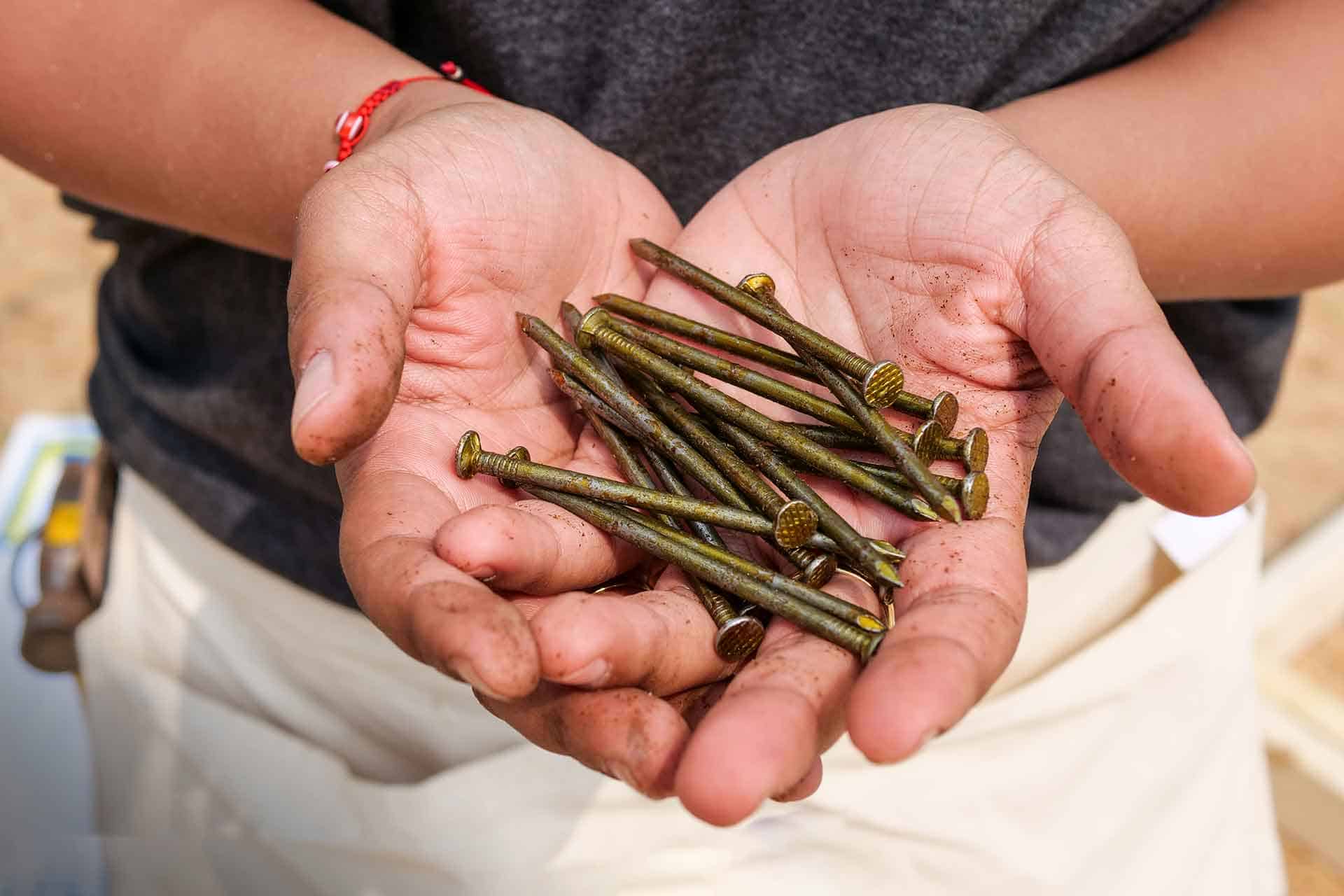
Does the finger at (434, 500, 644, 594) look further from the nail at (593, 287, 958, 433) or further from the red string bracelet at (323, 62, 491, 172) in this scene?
the red string bracelet at (323, 62, 491, 172)

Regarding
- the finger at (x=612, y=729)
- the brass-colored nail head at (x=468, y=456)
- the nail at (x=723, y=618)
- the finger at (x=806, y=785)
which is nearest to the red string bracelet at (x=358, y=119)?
the brass-colored nail head at (x=468, y=456)

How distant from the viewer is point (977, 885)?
3.41 meters

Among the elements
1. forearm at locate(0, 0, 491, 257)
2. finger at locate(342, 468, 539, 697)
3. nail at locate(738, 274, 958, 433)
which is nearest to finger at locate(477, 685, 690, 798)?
finger at locate(342, 468, 539, 697)

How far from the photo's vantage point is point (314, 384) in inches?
79.8

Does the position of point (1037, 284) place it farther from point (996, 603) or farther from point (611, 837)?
point (611, 837)

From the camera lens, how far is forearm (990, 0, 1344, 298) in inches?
124

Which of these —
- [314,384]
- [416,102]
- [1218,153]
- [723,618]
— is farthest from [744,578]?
[1218,153]

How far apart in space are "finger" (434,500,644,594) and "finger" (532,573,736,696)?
102 millimetres

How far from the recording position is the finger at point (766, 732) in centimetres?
180

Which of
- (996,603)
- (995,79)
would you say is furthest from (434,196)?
(995,79)

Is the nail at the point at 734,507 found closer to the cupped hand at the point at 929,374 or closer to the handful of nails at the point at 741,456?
the handful of nails at the point at 741,456

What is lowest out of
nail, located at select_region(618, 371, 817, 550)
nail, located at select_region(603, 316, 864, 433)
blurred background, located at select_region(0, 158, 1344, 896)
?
blurred background, located at select_region(0, 158, 1344, 896)

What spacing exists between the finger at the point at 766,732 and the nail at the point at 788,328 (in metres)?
0.76

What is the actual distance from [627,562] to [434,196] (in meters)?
0.98
